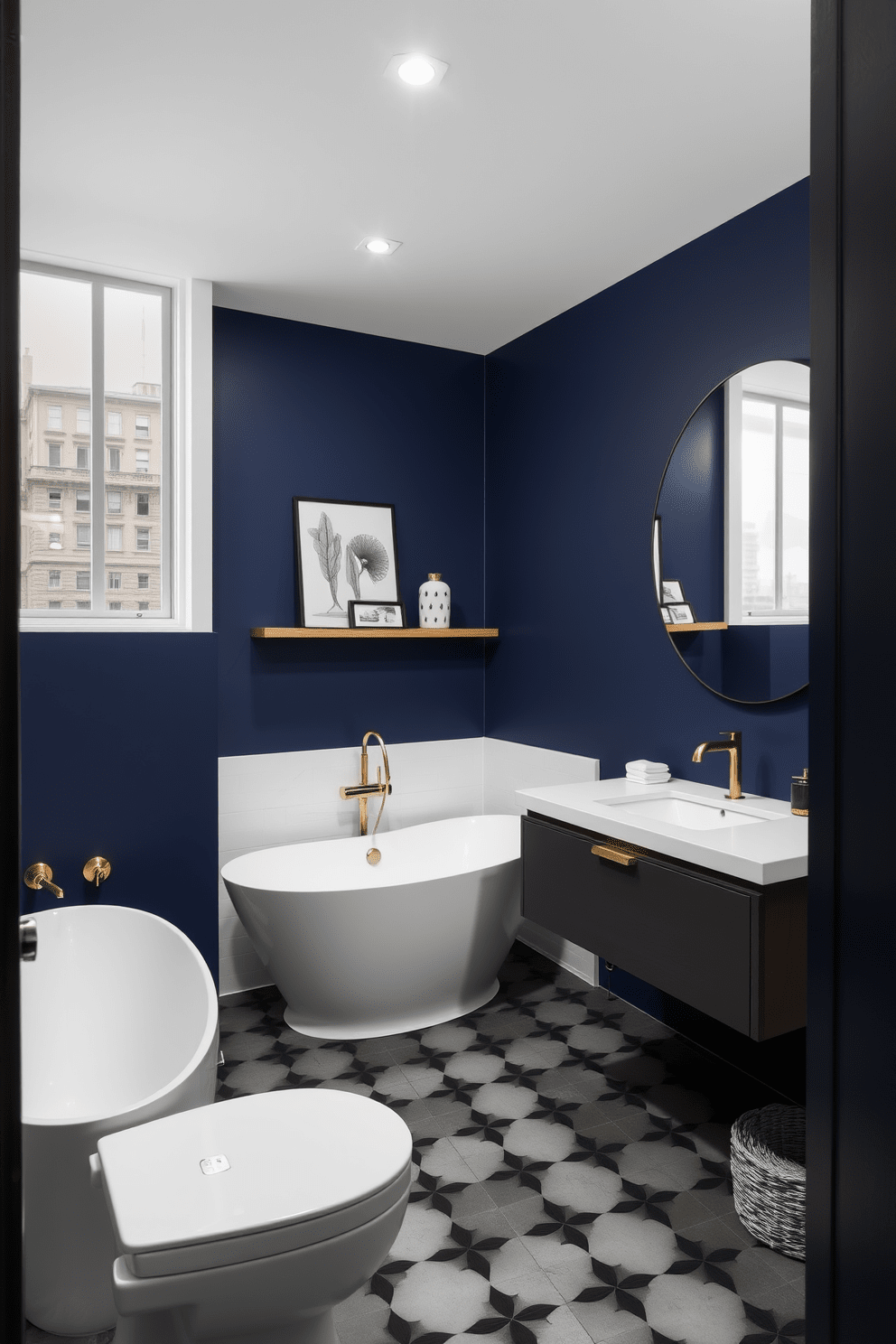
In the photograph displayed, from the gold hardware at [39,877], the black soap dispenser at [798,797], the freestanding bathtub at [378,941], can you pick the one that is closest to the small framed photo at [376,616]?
the freestanding bathtub at [378,941]

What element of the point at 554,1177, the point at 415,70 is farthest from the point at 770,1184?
the point at 415,70

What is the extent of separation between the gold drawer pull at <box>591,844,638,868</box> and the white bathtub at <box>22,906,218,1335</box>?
1.08 meters

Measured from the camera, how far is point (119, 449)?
316 centimetres

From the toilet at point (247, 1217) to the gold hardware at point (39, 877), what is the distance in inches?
43.2

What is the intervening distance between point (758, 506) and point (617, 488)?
0.69 metres

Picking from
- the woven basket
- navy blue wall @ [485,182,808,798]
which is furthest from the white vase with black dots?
the woven basket

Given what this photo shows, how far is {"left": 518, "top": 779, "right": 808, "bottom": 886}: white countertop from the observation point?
6.40ft

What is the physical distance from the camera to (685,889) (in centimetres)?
213

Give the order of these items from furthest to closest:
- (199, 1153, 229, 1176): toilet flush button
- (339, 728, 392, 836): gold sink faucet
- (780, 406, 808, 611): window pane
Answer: (339, 728, 392, 836): gold sink faucet → (780, 406, 808, 611): window pane → (199, 1153, 229, 1176): toilet flush button

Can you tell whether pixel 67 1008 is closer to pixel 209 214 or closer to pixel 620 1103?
pixel 620 1103

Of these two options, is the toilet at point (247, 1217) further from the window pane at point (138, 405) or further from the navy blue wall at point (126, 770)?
the window pane at point (138, 405)

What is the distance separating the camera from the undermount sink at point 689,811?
2.54 meters

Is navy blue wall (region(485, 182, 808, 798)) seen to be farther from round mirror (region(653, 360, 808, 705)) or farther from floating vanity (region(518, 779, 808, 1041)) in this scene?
floating vanity (region(518, 779, 808, 1041))

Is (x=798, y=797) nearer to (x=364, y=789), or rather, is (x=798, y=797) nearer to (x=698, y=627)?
(x=698, y=627)
